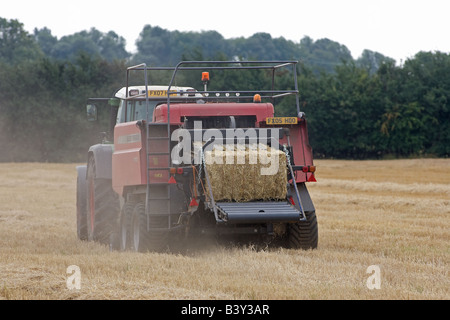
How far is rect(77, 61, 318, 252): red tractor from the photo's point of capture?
9.84m

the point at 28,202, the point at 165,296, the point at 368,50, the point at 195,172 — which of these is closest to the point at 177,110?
the point at 195,172

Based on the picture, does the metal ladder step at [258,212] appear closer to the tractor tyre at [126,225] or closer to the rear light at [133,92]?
the tractor tyre at [126,225]

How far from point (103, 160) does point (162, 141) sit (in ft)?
7.07

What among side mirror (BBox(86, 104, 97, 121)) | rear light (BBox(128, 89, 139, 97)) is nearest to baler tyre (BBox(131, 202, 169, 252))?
rear light (BBox(128, 89, 139, 97))

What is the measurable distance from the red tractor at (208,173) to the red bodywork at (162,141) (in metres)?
0.01

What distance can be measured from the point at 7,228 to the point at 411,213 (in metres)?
8.43

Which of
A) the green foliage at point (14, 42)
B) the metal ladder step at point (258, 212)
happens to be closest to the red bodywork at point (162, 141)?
the metal ladder step at point (258, 212)

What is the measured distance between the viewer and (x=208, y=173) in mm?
9883

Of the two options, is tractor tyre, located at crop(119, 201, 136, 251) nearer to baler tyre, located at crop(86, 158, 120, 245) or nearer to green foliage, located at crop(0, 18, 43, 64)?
baler tyre, located at crop(86, 158, 120, 245)

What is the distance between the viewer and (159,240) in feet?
34.6

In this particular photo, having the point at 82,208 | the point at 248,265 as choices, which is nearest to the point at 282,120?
the point at 248,265

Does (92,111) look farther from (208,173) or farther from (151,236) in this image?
(208,173)

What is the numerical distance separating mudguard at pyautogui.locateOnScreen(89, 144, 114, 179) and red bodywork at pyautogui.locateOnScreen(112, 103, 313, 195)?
1.88ft
